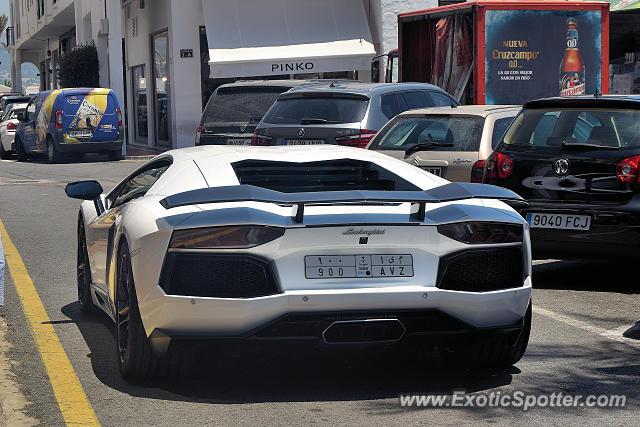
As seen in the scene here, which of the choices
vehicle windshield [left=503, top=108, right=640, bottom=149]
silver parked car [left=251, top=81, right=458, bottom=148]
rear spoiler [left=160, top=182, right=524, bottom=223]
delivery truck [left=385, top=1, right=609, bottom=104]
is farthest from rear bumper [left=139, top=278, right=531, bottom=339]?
delivery truck [left=385, top=1, right=609, bottom=104]

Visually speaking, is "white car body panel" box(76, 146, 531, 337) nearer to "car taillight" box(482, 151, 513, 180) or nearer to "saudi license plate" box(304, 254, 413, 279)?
"saudi license plate" box(304, 254, 413, 279)

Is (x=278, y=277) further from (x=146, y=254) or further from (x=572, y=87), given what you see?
(x=572, y=87)

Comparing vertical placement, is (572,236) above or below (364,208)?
below

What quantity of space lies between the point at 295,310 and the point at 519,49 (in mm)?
15268

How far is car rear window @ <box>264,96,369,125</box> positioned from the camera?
13.4 meters

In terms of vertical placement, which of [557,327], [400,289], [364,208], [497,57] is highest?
[497,57]

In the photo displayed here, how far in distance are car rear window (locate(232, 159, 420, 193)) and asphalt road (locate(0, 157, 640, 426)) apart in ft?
3.12

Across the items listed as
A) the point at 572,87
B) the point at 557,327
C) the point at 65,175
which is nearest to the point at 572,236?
the point at 557,327

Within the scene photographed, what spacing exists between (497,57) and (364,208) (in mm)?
14454

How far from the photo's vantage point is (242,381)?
5.86 m

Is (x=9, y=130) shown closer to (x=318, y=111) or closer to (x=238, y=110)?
(x=238, y=110)

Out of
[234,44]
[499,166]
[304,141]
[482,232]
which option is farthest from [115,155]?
[482,232]

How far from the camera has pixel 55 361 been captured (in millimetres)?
6371

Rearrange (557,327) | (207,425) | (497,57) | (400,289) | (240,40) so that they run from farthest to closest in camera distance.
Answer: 1. (240,40)
2. (497,57)
3. (557,327)
4. (400,289)
5. (207,425)
